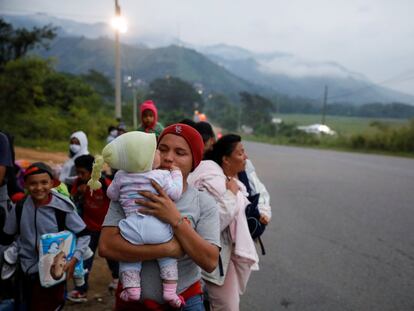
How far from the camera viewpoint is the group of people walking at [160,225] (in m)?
1.71

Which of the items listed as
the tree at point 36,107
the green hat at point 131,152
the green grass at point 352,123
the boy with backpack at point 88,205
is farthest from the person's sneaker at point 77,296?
the green grass at point 352,123

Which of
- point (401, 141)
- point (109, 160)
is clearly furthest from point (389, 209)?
point (401, 141)

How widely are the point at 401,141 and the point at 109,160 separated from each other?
2832 centimetres

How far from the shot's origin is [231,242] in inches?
99.3

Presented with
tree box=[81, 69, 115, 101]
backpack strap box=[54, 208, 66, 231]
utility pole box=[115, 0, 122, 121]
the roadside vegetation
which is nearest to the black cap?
backpack strap box=[54, 208, 66, 231]

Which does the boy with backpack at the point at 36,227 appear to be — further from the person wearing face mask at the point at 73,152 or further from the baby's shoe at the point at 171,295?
the person wearing face mask at the point at 73,152

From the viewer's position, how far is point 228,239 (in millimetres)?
2521

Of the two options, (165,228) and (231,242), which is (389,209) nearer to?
(231,242)

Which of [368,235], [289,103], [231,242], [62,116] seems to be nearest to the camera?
[231,242]

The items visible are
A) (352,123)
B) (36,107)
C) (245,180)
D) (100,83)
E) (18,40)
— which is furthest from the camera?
(352,123)

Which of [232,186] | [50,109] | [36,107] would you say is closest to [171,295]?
[232,186]

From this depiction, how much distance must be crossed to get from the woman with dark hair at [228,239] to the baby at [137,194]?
2.18ft

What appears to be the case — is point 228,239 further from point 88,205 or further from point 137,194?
point 88,205

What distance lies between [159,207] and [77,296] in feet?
8.29
